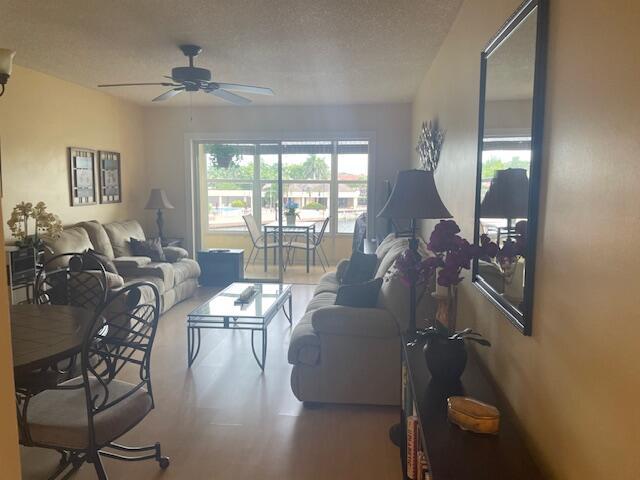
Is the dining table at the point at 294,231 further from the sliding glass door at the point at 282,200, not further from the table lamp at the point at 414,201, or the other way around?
the table lamp at the point at 414,201

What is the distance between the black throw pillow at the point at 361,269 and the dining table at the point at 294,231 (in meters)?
2.65

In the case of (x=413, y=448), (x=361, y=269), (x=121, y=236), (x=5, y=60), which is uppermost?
(x=5, y=60)

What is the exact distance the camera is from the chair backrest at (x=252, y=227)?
7.12 metres

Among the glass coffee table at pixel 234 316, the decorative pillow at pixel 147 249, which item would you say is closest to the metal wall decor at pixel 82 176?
the decorative pillow at pixel 147 249

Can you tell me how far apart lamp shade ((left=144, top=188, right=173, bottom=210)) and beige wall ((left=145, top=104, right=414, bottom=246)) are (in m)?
0.50

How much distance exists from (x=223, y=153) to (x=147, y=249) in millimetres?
1939

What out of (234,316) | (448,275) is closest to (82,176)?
(234,316)

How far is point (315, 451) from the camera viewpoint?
8.57ft

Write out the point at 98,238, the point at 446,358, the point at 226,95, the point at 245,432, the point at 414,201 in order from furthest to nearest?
1. the point at 98,238
2. the point at 226,95
3. the point at 245,432
4. the point at 414,201
5. the point at 446,358

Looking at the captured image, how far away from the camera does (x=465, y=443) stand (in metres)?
1.50

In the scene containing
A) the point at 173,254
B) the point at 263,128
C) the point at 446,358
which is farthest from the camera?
the point at 263,128

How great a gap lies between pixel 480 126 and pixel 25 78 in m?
4.44

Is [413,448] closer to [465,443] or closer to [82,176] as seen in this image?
[465,443]

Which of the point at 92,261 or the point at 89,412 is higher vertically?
the point at 92,261
